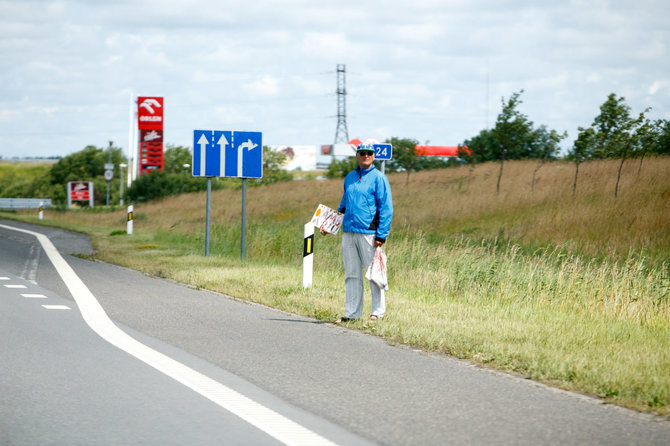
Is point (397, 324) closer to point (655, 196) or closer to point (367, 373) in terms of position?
point (367, 373)

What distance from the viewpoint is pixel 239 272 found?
16.2m

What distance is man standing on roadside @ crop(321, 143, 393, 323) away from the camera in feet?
32.7

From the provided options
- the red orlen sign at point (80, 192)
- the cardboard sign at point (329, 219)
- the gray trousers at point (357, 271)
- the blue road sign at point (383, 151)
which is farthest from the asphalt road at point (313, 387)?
the red orlen sign at point (80, 192)

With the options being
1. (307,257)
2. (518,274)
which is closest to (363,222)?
(307,257)

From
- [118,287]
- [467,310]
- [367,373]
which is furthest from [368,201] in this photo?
[118,287]

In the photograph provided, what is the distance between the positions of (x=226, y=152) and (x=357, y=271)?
1039cm

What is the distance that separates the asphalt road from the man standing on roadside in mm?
587

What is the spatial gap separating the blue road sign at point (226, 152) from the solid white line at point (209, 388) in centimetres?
872

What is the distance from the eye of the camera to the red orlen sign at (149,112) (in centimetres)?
9762

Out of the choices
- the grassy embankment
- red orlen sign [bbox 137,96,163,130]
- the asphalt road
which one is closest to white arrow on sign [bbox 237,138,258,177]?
the grassy embankment

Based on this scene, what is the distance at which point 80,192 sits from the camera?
88188 millimetres

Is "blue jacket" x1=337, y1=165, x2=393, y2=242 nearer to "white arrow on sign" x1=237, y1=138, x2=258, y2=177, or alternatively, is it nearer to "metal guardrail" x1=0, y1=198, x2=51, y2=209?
"white arrow on sign" x1=237, y1=138, x2=258, y2=177

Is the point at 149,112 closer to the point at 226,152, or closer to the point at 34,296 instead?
the point at 226,152

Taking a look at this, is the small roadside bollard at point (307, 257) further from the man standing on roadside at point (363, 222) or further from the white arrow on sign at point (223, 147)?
the white arrow on sign at point (223, 147)
